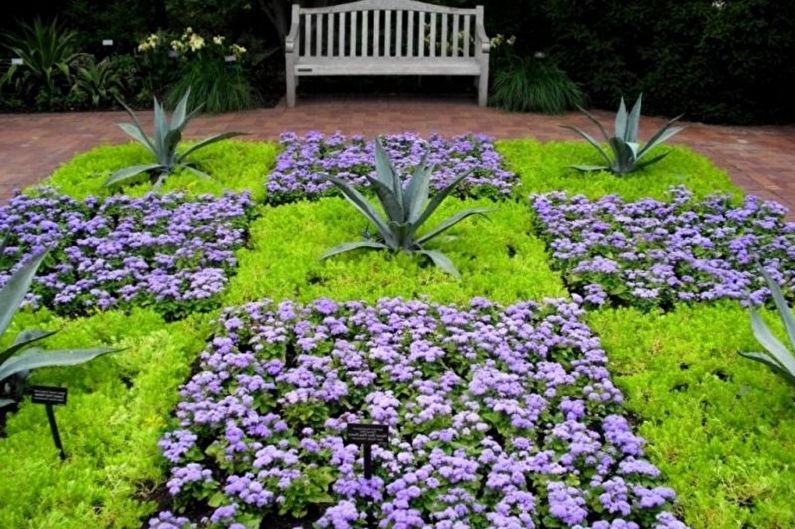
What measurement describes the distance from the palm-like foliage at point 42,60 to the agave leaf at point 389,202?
5859 millimetres

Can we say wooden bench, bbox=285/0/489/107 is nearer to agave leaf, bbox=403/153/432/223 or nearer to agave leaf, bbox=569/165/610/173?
agave leaf, bbox=569/165/610/173

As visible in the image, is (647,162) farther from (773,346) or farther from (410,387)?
(410,387)

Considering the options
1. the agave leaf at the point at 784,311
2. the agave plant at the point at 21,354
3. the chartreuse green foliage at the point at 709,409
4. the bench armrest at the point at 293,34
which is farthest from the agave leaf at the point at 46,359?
the bench armrest at the point at 293,34

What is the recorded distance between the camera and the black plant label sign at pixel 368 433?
2715 mm

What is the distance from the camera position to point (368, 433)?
2.73 meters

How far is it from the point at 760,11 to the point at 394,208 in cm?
514

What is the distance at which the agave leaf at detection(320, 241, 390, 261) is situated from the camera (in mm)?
4598

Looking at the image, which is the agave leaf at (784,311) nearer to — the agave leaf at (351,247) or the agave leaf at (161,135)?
the agave leaf at (351,247)

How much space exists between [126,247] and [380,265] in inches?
57.4

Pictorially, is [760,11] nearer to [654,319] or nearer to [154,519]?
[654,319]

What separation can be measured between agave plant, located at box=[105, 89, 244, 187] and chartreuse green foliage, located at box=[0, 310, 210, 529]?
201cm

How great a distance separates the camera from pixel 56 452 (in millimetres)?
3033

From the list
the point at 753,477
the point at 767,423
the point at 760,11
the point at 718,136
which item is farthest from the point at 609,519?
the point at 760,11

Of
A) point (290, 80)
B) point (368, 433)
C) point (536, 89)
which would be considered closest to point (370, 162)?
point (290, 80)
